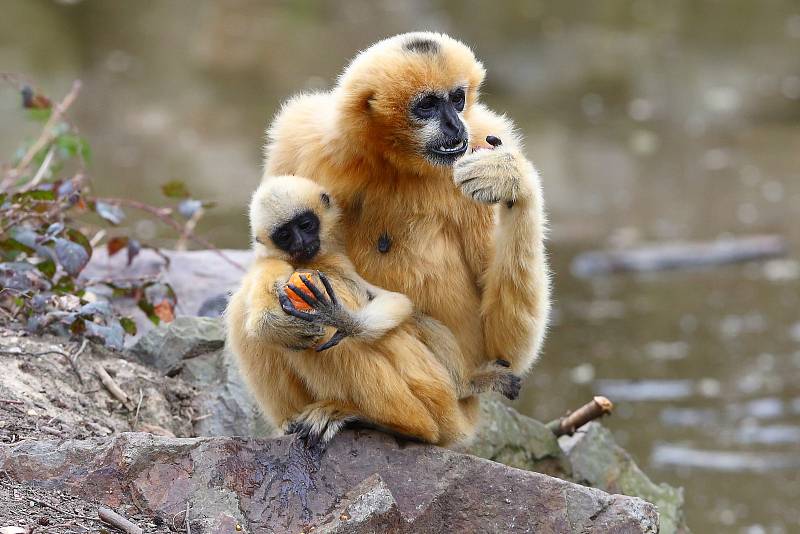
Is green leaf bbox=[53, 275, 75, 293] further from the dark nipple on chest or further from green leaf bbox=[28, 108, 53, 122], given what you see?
the dark nipple on chest

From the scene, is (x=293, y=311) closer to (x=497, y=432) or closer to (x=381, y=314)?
(x=381, y=314)

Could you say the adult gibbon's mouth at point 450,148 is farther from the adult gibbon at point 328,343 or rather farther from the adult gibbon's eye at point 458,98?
the adult gibbon at point 328,343

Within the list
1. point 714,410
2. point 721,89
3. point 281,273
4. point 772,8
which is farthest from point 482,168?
point 772,8

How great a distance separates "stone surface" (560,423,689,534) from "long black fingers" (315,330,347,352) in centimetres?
227

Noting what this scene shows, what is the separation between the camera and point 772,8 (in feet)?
57.4

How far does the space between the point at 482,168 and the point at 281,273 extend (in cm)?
85

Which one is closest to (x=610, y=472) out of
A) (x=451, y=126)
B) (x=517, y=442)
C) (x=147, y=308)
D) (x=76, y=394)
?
(x=517, y=442)

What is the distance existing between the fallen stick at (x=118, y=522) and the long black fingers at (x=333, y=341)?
2.83 feet

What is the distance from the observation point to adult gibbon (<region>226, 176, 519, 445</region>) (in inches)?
151

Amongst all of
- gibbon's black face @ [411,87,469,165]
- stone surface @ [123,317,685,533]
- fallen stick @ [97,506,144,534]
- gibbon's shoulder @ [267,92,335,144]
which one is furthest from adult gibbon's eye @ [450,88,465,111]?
fallen stick @ [97,506,144,534]

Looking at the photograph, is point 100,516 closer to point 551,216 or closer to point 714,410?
point 714,410

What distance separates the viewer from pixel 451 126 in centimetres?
413

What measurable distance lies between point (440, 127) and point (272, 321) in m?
1.01

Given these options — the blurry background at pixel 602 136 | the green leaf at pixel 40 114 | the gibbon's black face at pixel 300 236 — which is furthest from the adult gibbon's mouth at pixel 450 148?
the blurry background at pixel 602 136
